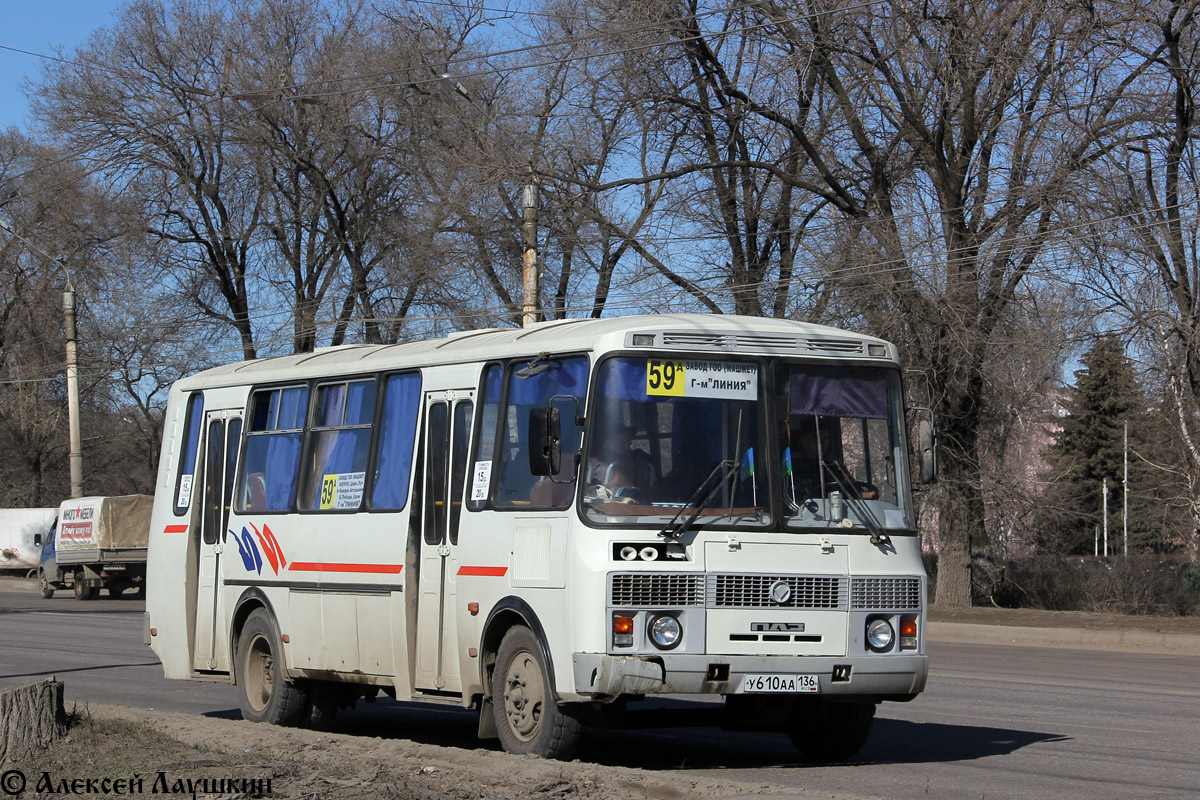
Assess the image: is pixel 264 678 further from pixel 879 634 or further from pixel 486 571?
pixel 879 634

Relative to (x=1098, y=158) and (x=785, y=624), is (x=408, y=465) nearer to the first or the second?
(x=785, y=624)

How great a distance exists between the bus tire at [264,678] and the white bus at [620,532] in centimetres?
26

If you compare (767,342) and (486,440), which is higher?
(767,342)

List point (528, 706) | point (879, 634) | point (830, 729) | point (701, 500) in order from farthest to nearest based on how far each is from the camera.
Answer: point (830, 729) < point (528, 706) < point (879, 634) < point (701, 500)

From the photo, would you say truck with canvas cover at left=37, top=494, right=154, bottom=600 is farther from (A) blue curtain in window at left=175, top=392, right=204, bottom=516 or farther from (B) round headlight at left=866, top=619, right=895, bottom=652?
(B) round headlight at left=866, top=619, right=895, bottom=652

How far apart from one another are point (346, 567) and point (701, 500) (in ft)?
11.5

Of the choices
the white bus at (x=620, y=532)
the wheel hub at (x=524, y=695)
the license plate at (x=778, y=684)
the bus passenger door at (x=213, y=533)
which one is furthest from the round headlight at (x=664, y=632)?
the bus passenger door at (x=213, y=533)

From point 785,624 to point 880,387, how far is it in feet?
6.18

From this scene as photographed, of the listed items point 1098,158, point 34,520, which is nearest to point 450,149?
point 1098,158

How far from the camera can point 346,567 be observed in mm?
11289

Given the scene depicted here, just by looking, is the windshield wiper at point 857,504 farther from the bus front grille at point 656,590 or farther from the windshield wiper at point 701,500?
the bus front grille at point 656,590

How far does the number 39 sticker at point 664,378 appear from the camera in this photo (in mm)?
9266

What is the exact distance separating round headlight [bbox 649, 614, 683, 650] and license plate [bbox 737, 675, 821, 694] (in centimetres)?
50

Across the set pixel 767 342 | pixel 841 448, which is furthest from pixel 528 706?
pixel 767 342
